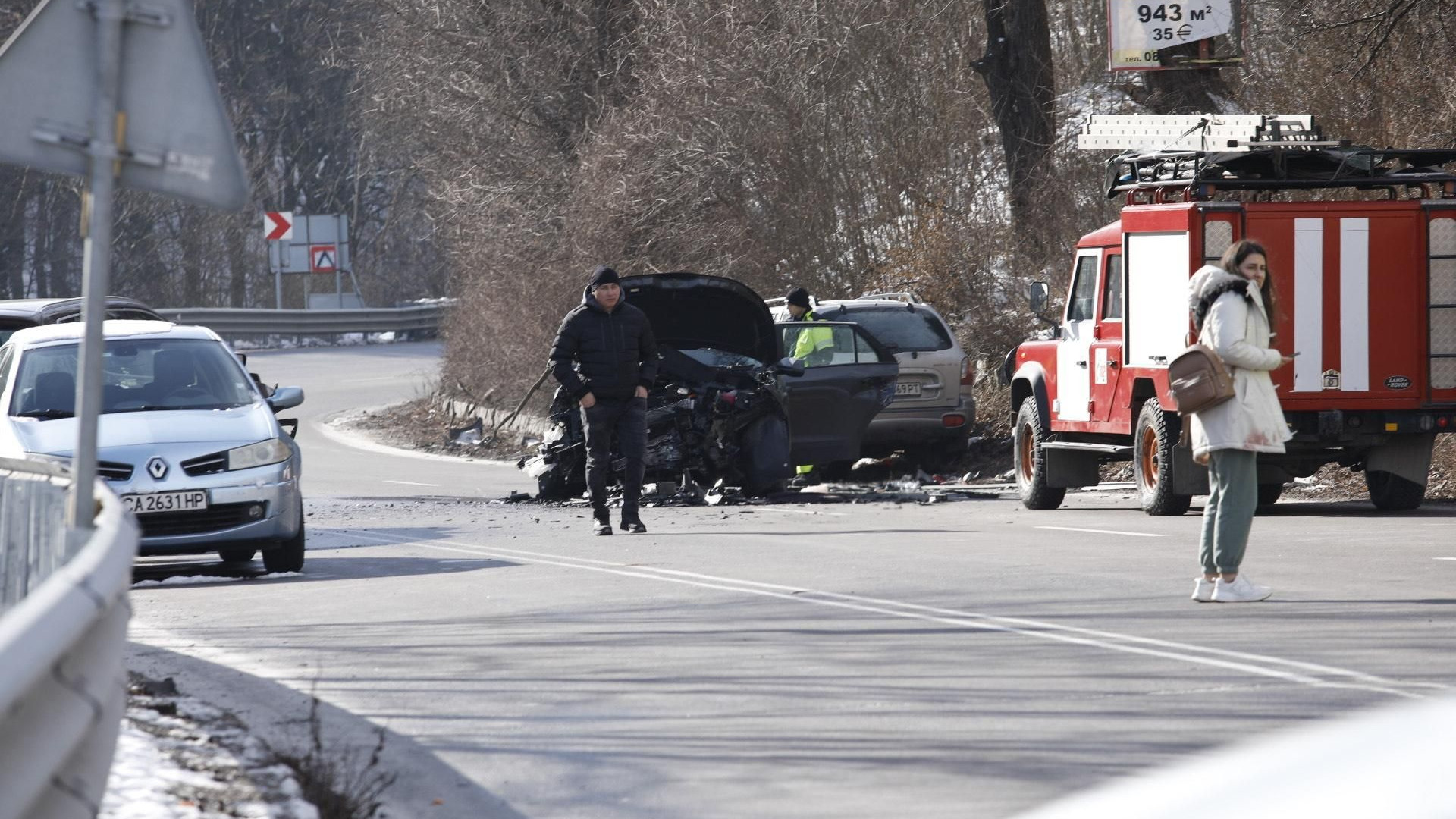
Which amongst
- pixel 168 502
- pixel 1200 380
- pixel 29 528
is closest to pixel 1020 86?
pixel 168 502

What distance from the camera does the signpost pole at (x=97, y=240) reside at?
538 cm

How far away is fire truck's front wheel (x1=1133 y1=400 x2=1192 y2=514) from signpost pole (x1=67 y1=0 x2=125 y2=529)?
1119cm

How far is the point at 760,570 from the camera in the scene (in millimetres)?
11742

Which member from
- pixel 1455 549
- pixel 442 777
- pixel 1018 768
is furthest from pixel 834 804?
pixel 1455 549

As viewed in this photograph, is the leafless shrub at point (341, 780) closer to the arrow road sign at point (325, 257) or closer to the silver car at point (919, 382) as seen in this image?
the silver car at point (919, 382)

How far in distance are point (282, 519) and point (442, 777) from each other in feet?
21.8

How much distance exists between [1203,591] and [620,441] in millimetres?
6121

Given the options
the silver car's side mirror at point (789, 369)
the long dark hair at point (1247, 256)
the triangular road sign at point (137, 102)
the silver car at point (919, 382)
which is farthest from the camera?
the silver car at point (919, 382)

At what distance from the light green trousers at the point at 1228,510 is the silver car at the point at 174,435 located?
588 centimetres

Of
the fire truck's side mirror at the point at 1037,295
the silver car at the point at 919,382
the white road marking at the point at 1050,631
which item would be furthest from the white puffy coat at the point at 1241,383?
the silver car at the point at 919,382

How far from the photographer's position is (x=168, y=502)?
1227 cm

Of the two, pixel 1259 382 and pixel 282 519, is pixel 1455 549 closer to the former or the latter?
pixel 1259 382

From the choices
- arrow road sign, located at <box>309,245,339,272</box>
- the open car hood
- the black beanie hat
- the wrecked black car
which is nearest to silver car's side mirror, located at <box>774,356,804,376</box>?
the wrecked black car

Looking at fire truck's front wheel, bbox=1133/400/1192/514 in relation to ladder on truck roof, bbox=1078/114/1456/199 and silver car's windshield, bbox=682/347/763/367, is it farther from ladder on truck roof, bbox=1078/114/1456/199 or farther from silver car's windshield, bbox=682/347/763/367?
silver car's windshield, bbox=682/347/763/367
